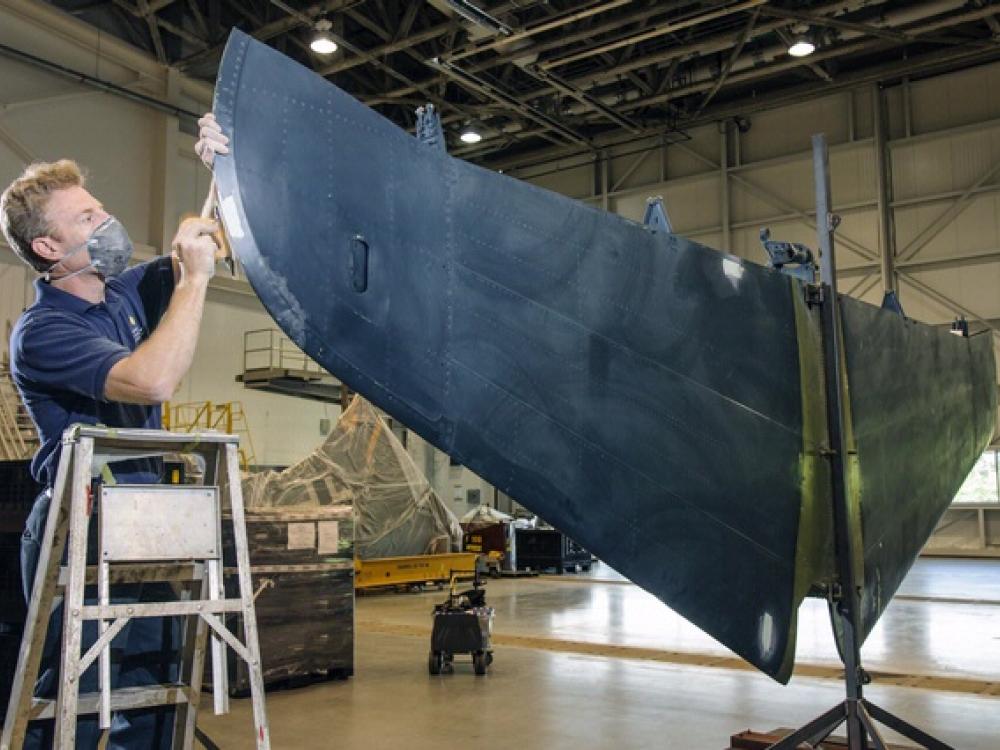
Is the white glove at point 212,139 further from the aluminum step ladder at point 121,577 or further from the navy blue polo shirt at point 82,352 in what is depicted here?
the aluminum step ladder at point 121,577

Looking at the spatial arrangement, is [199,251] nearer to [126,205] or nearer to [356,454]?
[356,454]

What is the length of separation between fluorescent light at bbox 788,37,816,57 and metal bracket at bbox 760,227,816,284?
1472 centimetres

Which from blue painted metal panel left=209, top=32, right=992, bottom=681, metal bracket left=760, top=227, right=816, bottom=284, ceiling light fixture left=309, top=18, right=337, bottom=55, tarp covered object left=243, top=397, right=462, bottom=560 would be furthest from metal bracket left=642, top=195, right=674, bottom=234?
ceiling light fixture left=309, top=18, right=337, bottom=55

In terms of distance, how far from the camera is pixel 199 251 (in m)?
2.29

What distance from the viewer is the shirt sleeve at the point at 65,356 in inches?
84.8

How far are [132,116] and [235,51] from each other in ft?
Answer: 57.3

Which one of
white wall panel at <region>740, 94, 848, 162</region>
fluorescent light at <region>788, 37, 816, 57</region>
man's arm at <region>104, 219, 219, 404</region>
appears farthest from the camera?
white wall panel at <region>740, 94, 848, 162</region>

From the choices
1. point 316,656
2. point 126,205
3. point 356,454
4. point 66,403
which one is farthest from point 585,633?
point 126,205

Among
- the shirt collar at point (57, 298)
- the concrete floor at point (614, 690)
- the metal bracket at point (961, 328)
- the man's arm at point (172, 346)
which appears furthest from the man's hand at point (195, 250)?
the metal bracket at point (961, 328)

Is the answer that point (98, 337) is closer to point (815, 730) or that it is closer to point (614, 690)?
point (815, 730)

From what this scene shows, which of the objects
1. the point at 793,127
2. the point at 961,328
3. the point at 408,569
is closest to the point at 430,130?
the point at 961,328

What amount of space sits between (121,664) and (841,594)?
2.84 meters

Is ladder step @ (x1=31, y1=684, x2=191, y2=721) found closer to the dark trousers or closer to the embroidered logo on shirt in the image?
the dark trousers

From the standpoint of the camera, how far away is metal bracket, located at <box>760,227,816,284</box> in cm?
411
